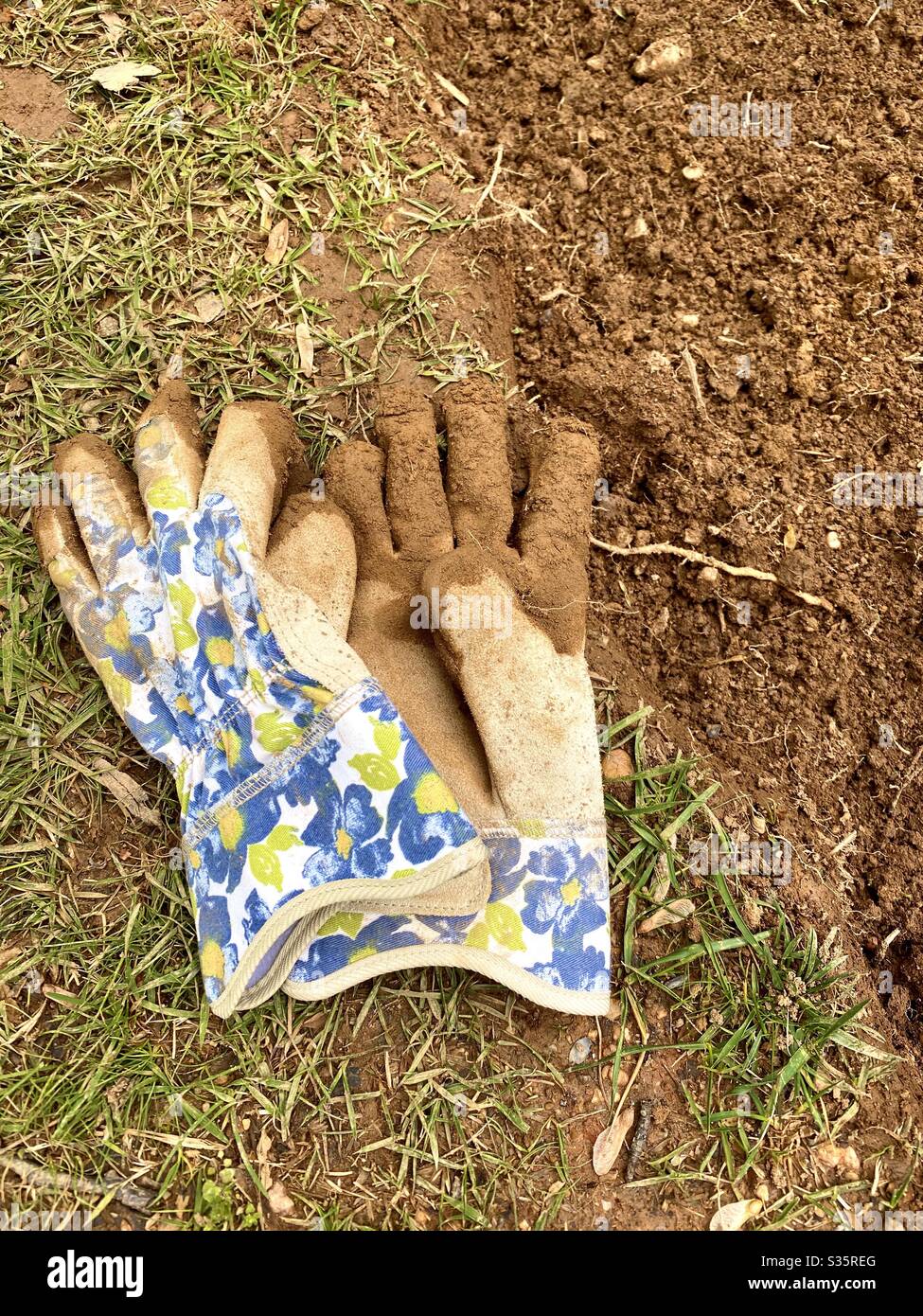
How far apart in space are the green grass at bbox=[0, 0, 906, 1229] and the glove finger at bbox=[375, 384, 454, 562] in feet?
0.59

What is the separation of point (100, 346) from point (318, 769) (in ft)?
3.98

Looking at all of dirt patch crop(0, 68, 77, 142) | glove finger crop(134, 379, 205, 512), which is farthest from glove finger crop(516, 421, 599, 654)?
dirt patch crop(0, 68, 77, 142)

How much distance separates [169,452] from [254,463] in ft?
0.68

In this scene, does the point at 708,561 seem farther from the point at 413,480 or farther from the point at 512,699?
the point at 413,480

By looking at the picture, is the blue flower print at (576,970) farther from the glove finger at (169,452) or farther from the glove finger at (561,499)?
the glove finger at (169,452)

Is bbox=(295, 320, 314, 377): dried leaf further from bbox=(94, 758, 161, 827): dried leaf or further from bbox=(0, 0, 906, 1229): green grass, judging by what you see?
bbox=(94, 758, 161, 827): dried leaf

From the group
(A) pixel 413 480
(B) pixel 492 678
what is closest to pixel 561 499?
(A) pixel 413 480

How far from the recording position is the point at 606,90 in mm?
2430

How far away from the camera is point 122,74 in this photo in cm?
235

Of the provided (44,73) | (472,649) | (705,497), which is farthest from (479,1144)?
(44,73)

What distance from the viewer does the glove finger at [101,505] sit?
2.16m

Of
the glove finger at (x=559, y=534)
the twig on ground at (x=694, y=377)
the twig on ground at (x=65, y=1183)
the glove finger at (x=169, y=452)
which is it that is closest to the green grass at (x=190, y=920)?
the twig on ground at (x=65, y=1183)

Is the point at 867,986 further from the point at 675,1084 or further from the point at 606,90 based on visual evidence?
the point at 606,90

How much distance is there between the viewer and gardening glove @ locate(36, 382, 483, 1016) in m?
1.90
